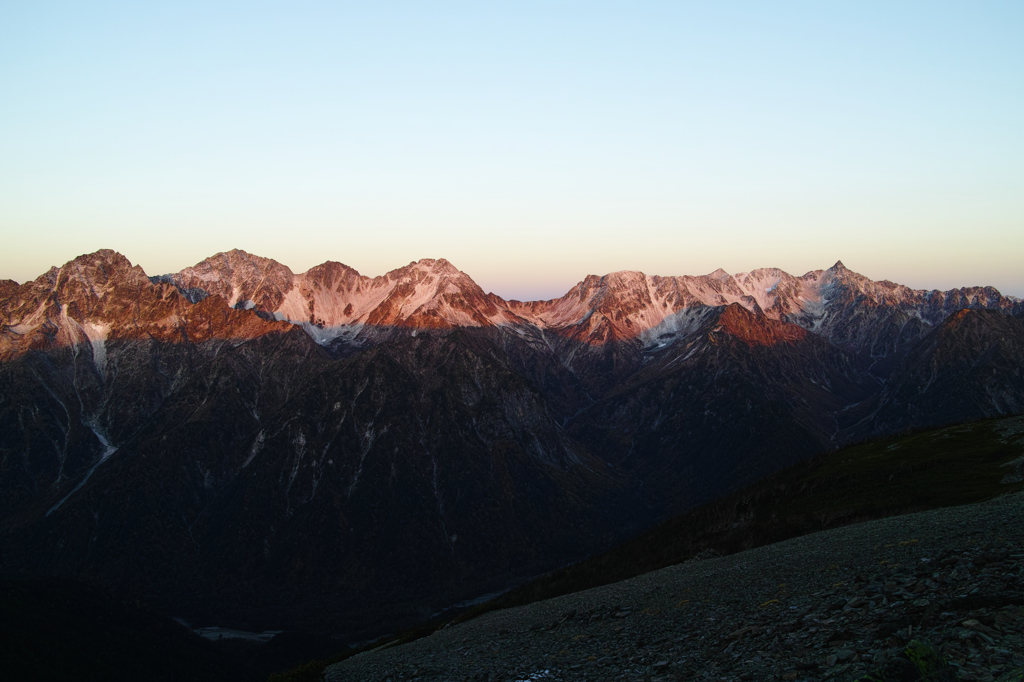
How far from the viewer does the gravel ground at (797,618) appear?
29609mm

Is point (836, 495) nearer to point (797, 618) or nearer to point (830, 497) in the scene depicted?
point (830, 497)

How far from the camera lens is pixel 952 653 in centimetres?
2662

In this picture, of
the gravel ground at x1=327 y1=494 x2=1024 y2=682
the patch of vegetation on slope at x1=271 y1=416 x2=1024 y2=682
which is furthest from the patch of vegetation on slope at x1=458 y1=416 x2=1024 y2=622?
the gravel ground at x1=327 y1=494 x2=1024 y2=682

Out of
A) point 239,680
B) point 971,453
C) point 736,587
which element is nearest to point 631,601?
point 736,587

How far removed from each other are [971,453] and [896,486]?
14993mm

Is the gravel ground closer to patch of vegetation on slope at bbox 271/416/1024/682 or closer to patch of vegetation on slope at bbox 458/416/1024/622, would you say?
patch of vegetation on slope at bbox 271/416/1024/682

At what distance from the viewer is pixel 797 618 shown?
37.3m

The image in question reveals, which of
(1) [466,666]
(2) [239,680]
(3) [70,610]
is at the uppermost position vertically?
(1) [466,666]

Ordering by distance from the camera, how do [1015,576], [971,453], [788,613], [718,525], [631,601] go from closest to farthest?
[1015,576]
[788,613]
[631,601]
[971,453]
[718,525]

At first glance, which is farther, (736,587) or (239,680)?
(239,680)

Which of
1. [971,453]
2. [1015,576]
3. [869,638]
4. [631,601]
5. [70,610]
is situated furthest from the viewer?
[70,610]

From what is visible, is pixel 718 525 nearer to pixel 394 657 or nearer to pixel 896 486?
pixel 896 486

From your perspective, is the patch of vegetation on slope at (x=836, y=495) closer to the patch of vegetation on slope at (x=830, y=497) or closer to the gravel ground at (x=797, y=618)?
the patch of vegetation on slope at (x=830, y=497)

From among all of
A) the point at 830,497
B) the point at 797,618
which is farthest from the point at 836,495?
the point at 797,618
